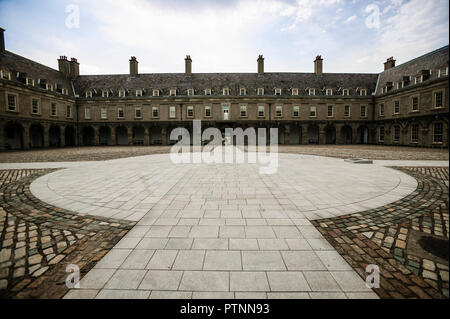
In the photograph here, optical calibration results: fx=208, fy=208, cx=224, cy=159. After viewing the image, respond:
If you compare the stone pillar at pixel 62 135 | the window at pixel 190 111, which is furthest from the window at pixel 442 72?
the stone pillar at pixel 62 135

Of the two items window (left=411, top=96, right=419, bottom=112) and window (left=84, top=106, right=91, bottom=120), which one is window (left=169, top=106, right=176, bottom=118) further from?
window (left=411, top=96, right=419, bottom=112)

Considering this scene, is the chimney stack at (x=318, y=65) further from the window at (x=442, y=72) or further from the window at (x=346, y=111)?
the window at (x=442, y=72)

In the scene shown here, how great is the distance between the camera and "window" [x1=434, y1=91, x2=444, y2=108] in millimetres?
23958

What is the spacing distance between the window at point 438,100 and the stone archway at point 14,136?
50.5m

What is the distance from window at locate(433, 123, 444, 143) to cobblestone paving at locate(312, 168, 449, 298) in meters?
27.0

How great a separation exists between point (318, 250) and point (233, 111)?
33457 millimetres

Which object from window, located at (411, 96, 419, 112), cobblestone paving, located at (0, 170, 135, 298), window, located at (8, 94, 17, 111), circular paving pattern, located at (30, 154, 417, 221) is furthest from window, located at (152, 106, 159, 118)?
window, located at (411, 96, 419, 112)

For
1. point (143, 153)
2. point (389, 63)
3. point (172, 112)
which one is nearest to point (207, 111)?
point (172, 112)

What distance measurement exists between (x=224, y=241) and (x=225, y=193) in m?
2.85

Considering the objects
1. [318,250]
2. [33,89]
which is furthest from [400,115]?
[33,89]

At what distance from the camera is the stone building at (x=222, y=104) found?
33000 mm

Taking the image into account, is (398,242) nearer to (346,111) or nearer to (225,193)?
(225,193)
